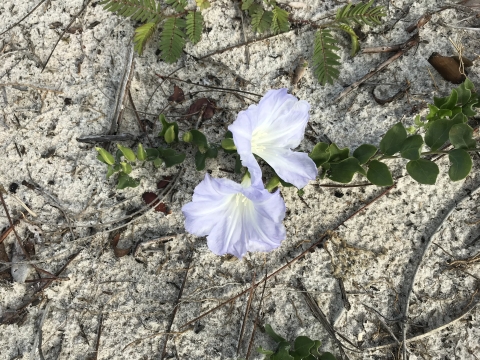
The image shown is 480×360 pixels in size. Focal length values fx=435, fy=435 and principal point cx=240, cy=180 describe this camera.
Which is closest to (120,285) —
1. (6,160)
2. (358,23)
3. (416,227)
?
(6,160)

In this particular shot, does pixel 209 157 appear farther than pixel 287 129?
Yes

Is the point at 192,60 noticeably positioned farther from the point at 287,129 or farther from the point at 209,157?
the point at 287,129

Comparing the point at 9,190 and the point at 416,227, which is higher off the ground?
the point at 9,190

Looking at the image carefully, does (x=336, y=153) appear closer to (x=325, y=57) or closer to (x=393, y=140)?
(x=393, y=140)

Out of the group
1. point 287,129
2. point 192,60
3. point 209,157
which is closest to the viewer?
point 287,129

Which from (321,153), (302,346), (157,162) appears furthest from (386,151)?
(157,162)

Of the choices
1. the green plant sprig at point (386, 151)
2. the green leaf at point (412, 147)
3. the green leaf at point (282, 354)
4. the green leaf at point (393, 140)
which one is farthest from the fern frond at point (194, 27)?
the green leaf at point (282, 354)

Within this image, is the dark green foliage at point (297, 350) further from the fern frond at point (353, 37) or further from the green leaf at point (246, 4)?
the green leaf at point (246, 4)
